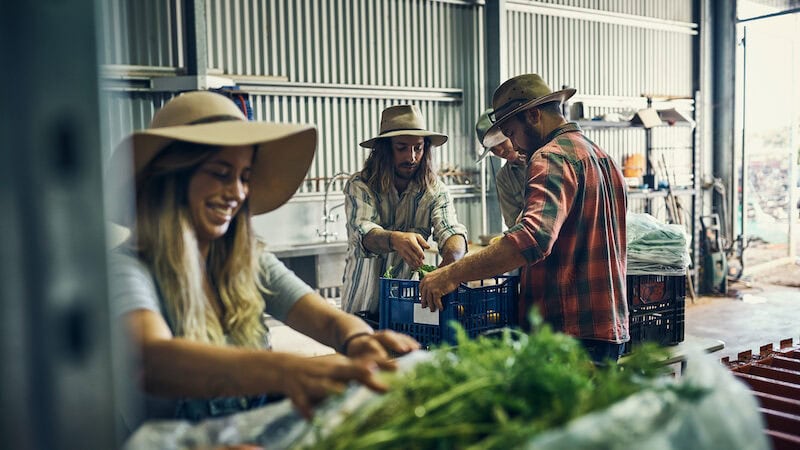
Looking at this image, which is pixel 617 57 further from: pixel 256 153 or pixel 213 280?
pixel 213 280

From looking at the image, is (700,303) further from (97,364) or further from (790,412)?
(97,364)

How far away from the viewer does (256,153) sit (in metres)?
2.07

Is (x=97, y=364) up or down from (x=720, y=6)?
down

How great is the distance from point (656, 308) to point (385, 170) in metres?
1.49

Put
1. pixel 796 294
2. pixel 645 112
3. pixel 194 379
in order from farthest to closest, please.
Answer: pixel 796 294 → pixel 645 112 → pixel 194 379

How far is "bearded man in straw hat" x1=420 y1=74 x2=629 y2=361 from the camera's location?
9.26 ft

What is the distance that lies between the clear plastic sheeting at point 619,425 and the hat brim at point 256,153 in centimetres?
50

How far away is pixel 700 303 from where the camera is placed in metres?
8.94

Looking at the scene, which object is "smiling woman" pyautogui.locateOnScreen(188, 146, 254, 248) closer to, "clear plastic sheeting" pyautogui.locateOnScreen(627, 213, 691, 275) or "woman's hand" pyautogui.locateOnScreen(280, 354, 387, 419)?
"woman's hand" pyautogui.locateOnScreen(280, 354, 387, 419)

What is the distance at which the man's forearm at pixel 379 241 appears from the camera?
11.8 feet

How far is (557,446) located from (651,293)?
2853 millimetres

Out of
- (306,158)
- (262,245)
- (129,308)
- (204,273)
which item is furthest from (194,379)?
(306,158)

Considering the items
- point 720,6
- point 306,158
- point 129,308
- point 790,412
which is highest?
point 720,6

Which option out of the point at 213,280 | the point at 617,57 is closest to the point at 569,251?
the point at 213,280
